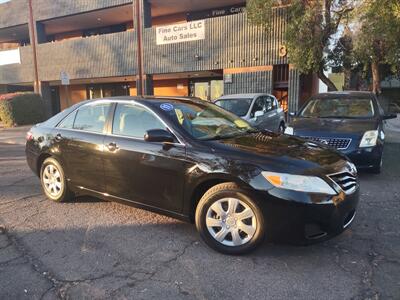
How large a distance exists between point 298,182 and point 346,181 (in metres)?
0.65

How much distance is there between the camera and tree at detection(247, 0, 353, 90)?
464 inches

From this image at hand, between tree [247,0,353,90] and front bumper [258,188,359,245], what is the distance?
33.5 ft

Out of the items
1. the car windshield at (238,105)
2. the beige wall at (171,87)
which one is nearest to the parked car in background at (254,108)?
the car windshield at (238,105)

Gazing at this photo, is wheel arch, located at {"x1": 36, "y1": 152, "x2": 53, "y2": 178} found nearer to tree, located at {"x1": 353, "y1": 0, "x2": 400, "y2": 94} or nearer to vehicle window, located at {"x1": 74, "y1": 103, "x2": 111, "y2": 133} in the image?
vehicle window, located at {"x1": 74, "y1": 103, "x2": 111, "y2": 133}

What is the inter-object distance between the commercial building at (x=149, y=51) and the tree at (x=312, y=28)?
1847mm

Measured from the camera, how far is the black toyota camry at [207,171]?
3158 mm

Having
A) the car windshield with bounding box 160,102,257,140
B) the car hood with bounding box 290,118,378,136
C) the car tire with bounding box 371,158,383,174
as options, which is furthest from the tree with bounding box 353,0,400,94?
the car windshield with bounding box 160,102,257,140

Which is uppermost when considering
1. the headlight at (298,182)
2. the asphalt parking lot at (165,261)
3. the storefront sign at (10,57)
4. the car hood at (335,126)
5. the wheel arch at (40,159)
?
the storefront sign at (10,57)

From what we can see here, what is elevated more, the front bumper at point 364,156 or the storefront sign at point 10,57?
the storefront sign at point 10,57

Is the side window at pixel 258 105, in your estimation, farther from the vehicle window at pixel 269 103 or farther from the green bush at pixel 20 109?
the green bush at pixel 20 109

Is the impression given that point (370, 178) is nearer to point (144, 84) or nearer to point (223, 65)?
point (223, 65)

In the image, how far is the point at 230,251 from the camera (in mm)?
3385

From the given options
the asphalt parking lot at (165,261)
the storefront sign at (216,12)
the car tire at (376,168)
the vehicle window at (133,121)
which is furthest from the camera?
the storefront sign at (216,12)

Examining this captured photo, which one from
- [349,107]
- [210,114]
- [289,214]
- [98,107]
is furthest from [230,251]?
[349,107]
